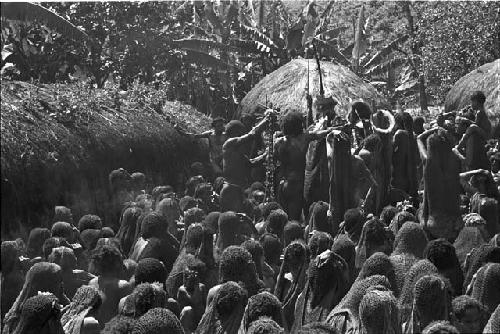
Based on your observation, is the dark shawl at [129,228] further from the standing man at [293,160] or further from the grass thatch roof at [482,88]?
the grass thatch roof at [482,88]

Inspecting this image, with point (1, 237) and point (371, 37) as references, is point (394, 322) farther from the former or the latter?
point (371, 37)

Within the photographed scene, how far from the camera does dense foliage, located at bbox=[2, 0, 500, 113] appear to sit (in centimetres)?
1880

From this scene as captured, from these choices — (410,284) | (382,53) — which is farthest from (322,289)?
(382,53)

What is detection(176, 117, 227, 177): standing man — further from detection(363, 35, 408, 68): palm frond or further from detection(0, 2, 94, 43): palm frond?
detection(363, 35, 408, 68): palm frond

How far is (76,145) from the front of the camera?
1505cm

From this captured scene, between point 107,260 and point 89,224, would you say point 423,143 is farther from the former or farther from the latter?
point 107,260

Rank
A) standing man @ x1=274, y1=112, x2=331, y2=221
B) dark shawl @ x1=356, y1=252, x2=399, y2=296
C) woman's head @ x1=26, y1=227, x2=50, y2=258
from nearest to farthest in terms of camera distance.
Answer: dark shawl @ x1=356, y1=252, x2=399, y2=296 < woman's head @ x1=26, y1=227, x2=50, y2=258 < standing man @ x1=274, y1=112, x2=331, y2=221

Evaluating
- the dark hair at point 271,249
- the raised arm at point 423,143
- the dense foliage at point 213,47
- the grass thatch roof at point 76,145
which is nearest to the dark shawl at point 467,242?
the dark hair at point 271,249

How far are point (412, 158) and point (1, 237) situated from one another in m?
5.16

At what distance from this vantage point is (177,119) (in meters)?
18.4

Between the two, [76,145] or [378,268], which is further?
[76,145]

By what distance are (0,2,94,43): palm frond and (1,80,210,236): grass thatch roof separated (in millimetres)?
818

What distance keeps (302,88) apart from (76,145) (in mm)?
5315

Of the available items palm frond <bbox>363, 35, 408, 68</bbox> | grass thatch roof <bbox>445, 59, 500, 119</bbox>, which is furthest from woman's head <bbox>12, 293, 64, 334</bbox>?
palm frond <bbox>363, 35, 408, 68</bbox>
